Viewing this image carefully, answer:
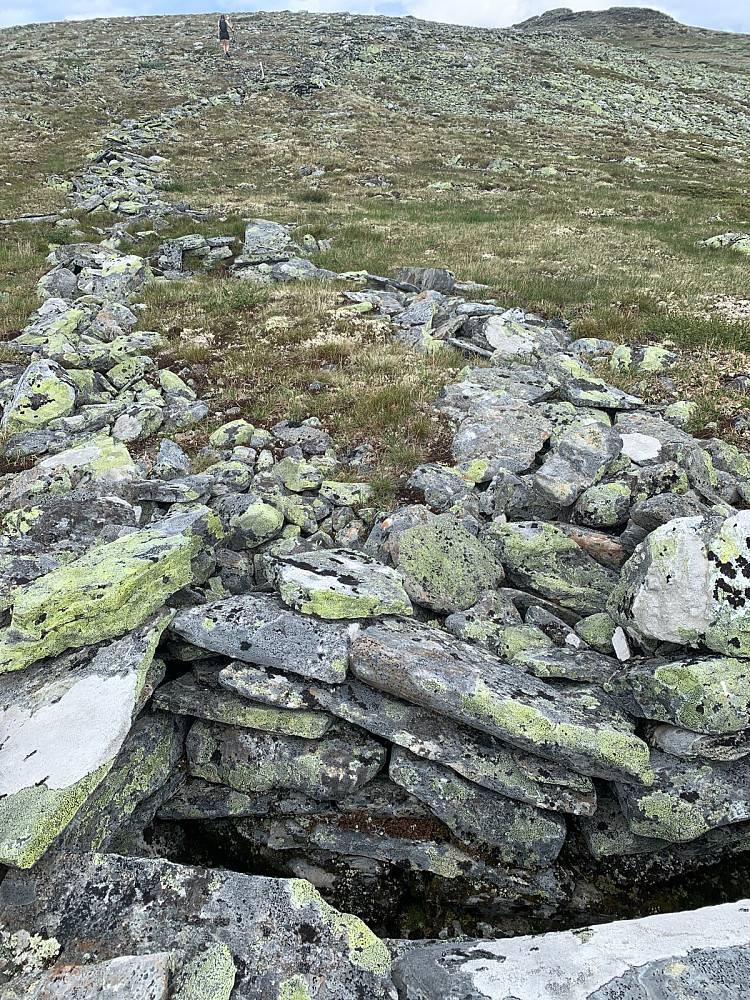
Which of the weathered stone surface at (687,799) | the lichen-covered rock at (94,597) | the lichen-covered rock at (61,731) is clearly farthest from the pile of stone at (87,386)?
the weathered stone surface at (687,799)

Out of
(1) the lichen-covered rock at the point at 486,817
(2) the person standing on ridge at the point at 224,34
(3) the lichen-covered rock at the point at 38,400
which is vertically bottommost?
(1) the lichen-covered rock at the point at 486,817

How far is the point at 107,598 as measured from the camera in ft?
16.4

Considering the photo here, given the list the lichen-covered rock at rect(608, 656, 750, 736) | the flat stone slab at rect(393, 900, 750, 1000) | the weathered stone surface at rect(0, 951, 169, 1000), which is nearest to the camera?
the weathered stone surface at rect(0, 951, 169, 1000)

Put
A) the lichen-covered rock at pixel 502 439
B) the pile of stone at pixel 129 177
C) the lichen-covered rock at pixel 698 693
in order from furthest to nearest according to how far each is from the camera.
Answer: the pile of stone at pixel 129 177 < the lichen-covered rock at pixel 502 439 < the lichen-covered rock at pixel 698 693

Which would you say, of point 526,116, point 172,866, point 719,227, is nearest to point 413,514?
point 172,866

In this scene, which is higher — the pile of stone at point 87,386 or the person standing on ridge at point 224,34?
the person standing on ridge at point 224,34

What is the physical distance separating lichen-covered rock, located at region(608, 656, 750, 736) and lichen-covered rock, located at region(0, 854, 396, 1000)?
2.99 m

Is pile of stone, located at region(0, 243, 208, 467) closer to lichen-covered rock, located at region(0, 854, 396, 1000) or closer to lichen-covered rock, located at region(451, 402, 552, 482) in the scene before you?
lichen-covered rock, located at region(451, 402, 552, 482)

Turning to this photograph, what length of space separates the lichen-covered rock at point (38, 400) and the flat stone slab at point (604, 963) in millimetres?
9577

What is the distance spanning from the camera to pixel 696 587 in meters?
5.03

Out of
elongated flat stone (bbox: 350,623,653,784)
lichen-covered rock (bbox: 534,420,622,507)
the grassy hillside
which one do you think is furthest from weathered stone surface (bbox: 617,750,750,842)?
the grassy hillside

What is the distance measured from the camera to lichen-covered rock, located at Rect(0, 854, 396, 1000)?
3557 millimetres

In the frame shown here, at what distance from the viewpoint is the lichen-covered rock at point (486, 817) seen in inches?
198

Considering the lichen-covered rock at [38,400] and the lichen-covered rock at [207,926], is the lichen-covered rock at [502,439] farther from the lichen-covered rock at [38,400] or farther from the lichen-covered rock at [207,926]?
the lichen-covered rock at [38,400]
